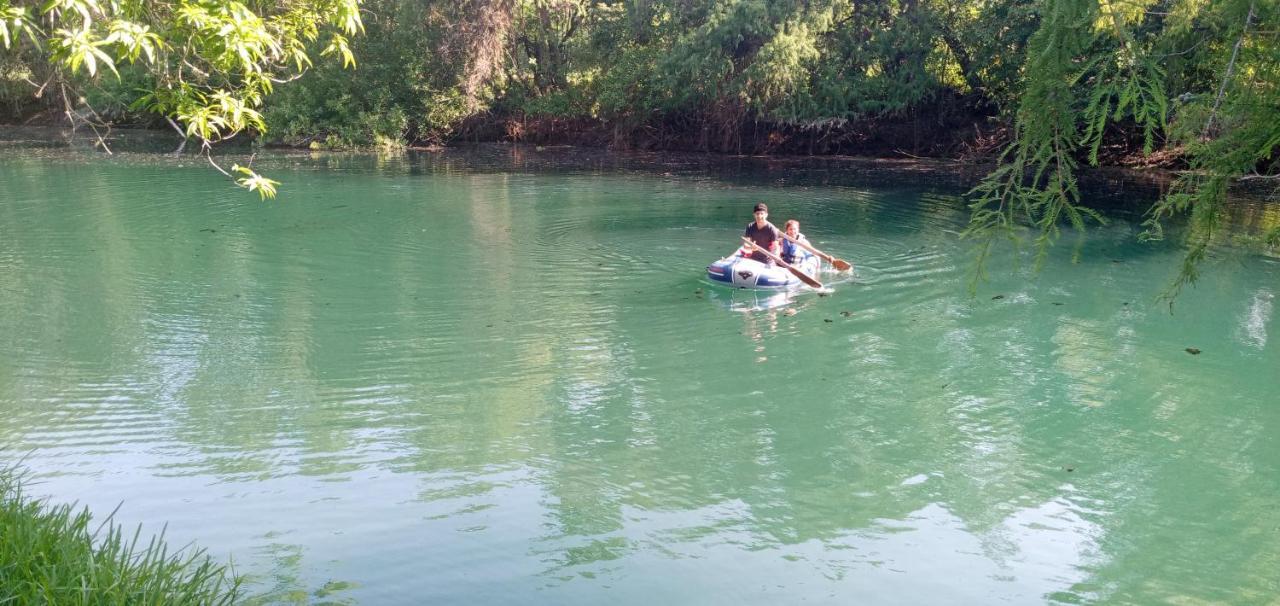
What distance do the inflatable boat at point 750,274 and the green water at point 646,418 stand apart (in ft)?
0.73

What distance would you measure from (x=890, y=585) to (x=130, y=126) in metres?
40.7

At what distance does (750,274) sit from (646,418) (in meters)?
5.14

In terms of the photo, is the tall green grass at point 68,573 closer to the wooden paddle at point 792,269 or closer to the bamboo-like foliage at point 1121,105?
the bamboo-like foliage at point 1121,105

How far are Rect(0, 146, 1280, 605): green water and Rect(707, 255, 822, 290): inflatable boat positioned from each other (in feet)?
A: 0.73

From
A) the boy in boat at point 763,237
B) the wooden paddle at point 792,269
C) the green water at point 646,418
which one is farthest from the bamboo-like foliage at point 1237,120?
the boy in boat at point 763,237

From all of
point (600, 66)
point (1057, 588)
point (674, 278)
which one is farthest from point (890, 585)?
point (600, 66)

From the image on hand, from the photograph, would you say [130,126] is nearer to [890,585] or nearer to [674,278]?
[674,278]

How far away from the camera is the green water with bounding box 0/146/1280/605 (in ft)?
21.2

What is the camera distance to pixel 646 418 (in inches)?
354

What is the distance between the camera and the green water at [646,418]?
648 cm

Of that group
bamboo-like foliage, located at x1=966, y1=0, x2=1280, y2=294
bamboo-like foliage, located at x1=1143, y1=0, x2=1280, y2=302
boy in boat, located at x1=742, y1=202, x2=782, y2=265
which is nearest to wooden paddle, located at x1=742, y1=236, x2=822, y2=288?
boy in boat, located at x1=742, y1=202, x2=782, y2=265

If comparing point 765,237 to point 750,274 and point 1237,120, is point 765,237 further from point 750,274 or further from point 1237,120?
point 1237,120

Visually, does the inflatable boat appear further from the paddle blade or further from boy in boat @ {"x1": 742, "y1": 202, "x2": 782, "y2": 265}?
boy in boat @ {"x1": 742, "y1": 202, "x2": 782, "y2": 265}

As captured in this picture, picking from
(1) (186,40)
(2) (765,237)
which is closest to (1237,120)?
(1) (186,40)
